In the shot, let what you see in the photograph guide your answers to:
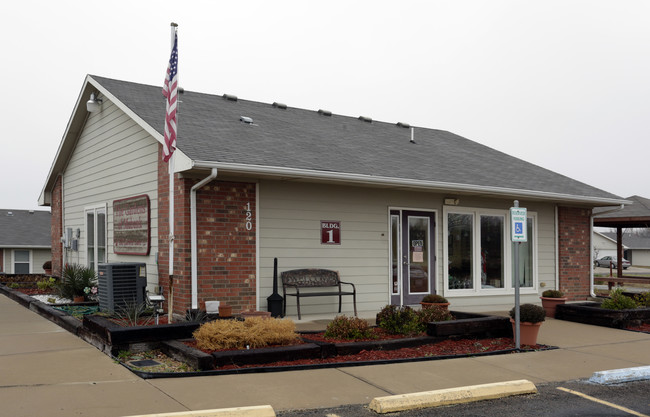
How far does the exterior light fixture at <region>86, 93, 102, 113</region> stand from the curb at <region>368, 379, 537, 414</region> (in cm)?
1089

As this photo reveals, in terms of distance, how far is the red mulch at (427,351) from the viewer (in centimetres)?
736

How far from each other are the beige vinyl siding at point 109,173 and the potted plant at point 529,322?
6400 mm

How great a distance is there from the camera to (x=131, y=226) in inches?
475

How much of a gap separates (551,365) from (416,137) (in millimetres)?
10017

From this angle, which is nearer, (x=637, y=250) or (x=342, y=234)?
(x=342, y=234)

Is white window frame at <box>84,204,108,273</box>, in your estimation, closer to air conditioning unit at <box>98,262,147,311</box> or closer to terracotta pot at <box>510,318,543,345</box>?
air conditioning unit at <box>98,262,147,311</box>

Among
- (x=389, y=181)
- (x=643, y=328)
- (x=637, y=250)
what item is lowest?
(x=637, y=250)

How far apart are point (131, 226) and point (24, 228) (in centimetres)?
2657

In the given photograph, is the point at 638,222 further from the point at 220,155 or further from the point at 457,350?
the point at 220,155

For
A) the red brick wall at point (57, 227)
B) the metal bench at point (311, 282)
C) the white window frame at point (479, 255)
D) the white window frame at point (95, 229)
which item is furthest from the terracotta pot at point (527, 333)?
the red brick wall at point (57, 227)

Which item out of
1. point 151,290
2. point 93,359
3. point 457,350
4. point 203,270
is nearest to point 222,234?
point 203,270

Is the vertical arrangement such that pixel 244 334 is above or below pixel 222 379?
above

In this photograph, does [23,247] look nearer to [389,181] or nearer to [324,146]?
[324,146]

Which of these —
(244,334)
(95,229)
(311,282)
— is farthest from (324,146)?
(95,229)
